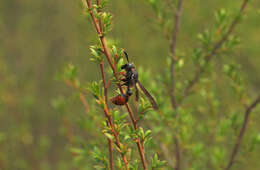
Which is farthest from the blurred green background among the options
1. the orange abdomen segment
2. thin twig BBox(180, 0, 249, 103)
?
the orange abdomen segment

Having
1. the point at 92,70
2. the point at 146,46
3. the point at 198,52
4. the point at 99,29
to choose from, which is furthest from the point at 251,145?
the point at 92,70

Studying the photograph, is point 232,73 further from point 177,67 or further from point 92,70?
point 92,70

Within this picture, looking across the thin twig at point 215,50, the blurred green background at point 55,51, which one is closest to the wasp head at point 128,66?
the thin twig at point 215,50

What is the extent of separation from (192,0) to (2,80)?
3.01m

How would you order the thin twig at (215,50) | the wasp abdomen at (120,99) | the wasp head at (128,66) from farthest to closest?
1. the thin twig at (215,50)
2. the wasp head at (128,66)
3. the wasp abdomen at (120,99)

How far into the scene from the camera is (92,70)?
661 centimetres

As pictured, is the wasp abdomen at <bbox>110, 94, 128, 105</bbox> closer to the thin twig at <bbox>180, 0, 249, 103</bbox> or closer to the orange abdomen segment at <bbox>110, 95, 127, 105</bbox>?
the orange abdomen segment at <bbox>110, 95, 127, 105</bbox>

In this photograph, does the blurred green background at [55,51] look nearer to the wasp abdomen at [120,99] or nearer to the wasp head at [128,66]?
the wasp head at [128,66]

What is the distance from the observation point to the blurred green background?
16.8ft

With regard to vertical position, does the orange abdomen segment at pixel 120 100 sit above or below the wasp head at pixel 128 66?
below

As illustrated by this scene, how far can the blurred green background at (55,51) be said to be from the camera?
16.8ft

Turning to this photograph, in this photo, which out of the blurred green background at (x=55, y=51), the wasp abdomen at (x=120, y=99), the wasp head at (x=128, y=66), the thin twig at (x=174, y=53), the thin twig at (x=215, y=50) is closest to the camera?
the wasp abdomen at (x=120, y=99)

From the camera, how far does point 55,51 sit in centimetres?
760

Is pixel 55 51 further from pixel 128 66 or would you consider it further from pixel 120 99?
pixel 120 99
